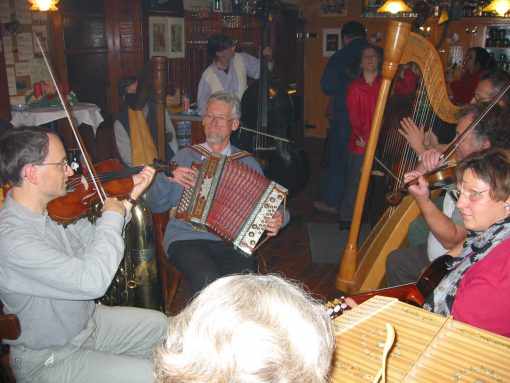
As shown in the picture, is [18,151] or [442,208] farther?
[442,208]

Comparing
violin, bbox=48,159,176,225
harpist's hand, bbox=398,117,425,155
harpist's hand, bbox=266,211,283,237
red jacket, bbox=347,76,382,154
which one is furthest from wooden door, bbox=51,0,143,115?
harpist's hand, bbox=398,117,425,155

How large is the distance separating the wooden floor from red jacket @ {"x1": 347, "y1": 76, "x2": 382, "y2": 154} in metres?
1.03

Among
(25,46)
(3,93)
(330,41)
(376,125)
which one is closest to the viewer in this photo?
(376,125)

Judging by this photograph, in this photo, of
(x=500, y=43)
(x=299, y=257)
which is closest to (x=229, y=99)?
(x=299, y=257)

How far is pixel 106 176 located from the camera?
239cm

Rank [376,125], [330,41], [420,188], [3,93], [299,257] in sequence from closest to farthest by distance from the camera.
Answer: [420,188] → [376,125] → [299,257] → [3,93] → [330,41]

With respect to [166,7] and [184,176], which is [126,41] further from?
[184,176]

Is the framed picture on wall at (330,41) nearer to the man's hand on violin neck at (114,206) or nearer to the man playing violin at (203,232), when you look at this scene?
the man playing violin at (203,232)

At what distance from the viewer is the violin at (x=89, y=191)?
1.93 meters

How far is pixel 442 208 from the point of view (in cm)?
272

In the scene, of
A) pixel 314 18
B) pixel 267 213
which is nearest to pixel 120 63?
pixel 314 18

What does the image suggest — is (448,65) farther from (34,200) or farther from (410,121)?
(34,200)

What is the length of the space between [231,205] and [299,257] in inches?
67.1

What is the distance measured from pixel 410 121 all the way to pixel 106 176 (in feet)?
6.10
